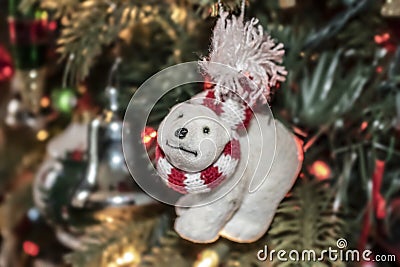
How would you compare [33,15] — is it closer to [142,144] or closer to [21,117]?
[21,117]

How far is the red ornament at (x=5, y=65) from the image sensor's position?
37.1 inches

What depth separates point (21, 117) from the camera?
846 mm

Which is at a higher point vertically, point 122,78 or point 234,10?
point 122,78

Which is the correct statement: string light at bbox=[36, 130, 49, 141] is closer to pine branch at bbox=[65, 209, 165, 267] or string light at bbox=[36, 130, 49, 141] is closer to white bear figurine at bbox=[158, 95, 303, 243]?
pine branch at bbox=[65, 209, 165, 267]

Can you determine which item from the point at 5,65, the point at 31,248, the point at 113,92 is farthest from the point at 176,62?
the point at 5,65

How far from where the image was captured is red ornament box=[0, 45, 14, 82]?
94 cm

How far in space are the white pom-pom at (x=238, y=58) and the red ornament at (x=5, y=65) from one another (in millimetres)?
682

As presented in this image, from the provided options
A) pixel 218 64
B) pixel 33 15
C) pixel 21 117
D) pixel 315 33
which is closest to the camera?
pixel 218 64

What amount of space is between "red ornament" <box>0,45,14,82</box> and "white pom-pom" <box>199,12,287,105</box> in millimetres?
682

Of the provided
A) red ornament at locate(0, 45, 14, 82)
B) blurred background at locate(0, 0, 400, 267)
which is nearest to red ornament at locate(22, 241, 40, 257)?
blurred background at locate(0, 0, 400, 267)

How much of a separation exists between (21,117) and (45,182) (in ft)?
0.59

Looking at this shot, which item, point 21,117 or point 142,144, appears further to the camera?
point 21,117

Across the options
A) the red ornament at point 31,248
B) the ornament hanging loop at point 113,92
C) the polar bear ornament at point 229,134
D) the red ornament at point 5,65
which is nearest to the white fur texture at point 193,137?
the polar bear ornament at point 229,134

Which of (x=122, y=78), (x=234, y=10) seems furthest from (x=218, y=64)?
(x=122, y=78)
